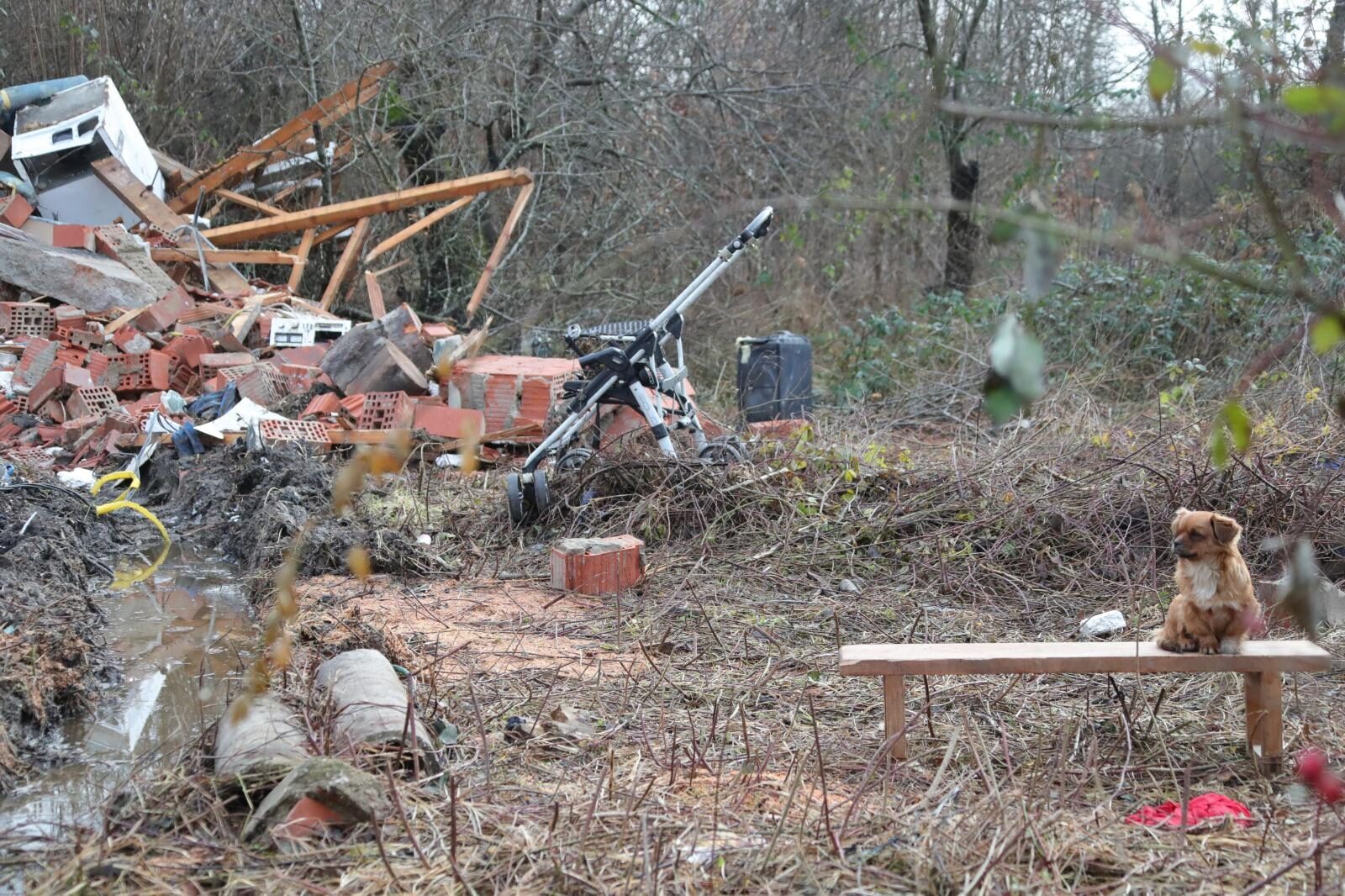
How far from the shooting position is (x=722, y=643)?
5.13 metres

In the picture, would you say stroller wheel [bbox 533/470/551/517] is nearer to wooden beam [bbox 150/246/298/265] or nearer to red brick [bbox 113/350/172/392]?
red brick [bbox 113/350/172/392]

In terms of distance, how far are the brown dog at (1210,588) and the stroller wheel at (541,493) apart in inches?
161

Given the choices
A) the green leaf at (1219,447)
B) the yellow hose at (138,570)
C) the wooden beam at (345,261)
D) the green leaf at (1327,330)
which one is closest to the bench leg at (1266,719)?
the green leaf at (1219,447)

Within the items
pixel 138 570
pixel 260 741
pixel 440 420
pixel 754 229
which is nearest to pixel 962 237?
pixel 440 420

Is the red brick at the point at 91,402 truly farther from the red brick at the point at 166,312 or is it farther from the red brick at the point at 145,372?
the red brick at the point at 166,312

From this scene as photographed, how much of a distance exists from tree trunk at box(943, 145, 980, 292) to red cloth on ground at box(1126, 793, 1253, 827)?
40.2 ft

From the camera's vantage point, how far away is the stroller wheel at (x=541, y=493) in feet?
23.1

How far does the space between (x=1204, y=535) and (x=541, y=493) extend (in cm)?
421

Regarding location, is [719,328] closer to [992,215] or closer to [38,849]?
[38,849]

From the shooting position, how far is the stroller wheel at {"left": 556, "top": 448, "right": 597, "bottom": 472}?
7.33m

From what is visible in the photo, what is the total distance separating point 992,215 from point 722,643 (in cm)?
411

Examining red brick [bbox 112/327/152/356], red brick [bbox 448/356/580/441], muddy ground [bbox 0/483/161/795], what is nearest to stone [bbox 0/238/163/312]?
red brick [bbox 112/327/152/356]

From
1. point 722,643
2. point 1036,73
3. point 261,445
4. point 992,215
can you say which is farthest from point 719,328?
point 992,215

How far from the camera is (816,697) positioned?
4.45 metres
